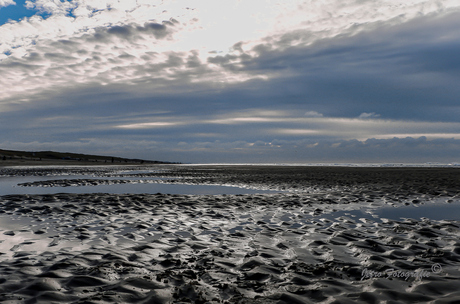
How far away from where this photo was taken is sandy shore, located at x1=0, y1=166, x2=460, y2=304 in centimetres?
506

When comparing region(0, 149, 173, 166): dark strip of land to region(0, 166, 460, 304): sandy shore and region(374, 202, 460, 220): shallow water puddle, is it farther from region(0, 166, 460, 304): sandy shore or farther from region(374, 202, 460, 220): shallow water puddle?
region(374, 202, 460, 220): shallow water puddle

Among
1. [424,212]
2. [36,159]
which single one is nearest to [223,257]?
[424,212]

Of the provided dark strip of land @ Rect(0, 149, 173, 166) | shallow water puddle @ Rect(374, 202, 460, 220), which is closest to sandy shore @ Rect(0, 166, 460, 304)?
shallow water puddle @ Rect(374, 202, 460, 220)

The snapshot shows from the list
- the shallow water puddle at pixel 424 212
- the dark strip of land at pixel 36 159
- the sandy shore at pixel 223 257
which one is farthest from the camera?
the dark strip of land at pixel 36 159

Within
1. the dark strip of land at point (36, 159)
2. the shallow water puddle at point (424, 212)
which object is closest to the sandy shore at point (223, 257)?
the shallow water puddle at point (424, 212)

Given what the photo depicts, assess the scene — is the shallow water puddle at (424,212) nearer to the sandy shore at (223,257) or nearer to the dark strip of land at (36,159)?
the sandy shore at (223,257)

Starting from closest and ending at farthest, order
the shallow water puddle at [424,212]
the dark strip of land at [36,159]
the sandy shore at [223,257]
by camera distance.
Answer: the sandy shore at [223,257] → the shallow water puddle at [424,212] → the dark strip of land at [36,159]

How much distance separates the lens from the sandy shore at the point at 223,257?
5.06 m

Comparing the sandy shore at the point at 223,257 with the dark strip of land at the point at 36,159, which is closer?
the sandy shore at the point at 223,257

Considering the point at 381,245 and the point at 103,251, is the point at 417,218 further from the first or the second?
the point at 103,251

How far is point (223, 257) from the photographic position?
704cm

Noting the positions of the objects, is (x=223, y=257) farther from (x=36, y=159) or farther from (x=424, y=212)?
(x=36, y=159)

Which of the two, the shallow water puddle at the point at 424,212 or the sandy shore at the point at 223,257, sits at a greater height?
the shallow water puddle at the point at 424,212

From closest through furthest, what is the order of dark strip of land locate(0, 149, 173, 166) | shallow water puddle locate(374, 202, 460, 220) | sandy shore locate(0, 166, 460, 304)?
1. sandy shore locate(0, 166, 460, 304)
2. shallow water puddle locate(374, 202, 460, 220)
3. dark strip of land locate(0, 149, 173, 166)
